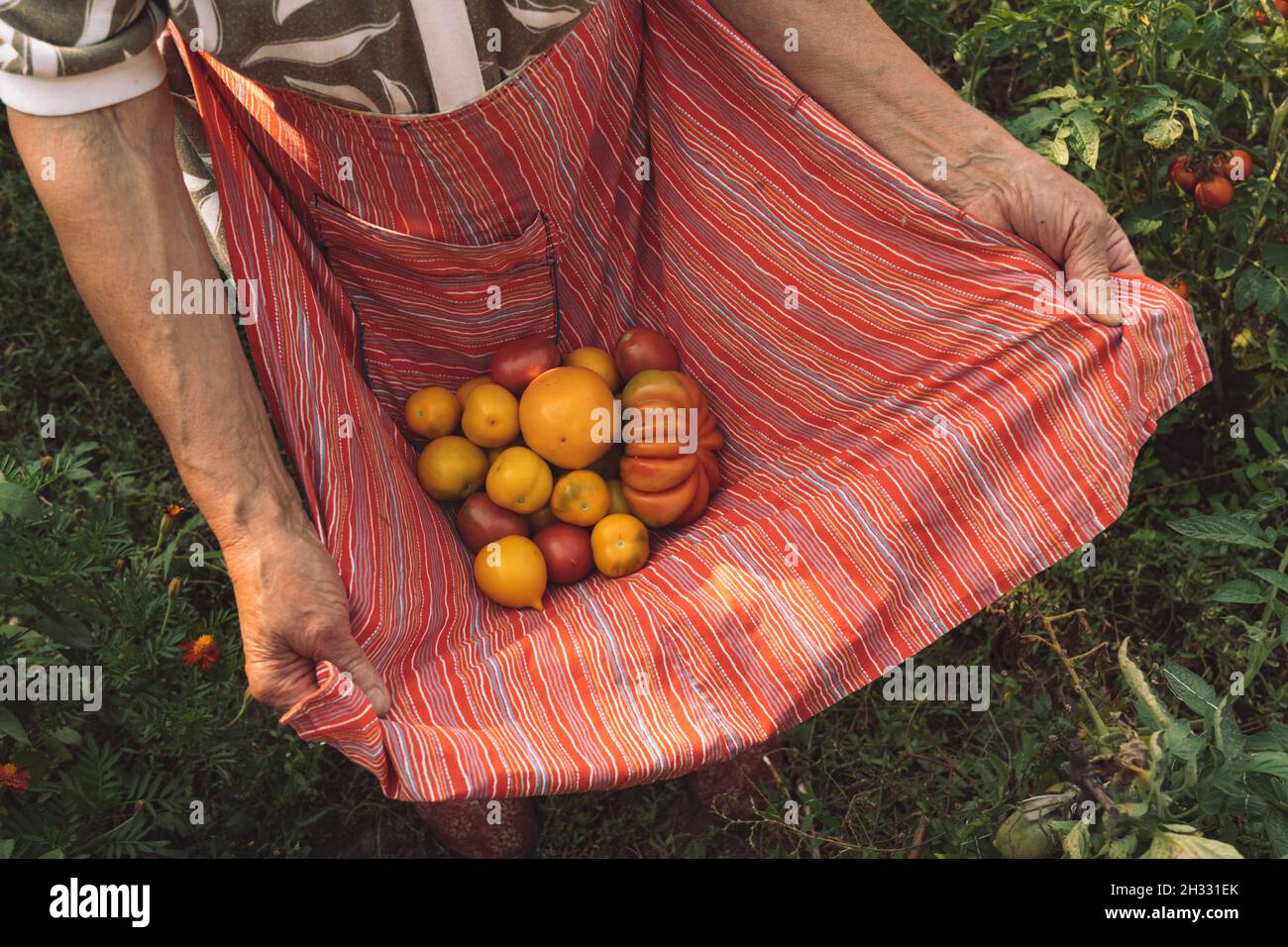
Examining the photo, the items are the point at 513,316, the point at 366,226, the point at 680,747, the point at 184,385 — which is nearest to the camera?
the point at 184,385

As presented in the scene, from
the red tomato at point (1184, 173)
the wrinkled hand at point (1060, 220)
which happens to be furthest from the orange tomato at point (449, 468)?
the red tomato at point (1184, 173)

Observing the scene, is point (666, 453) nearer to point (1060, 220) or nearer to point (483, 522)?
point (483, 522)

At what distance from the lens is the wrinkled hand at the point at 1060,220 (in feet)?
4.71

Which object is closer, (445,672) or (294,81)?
(294,81)

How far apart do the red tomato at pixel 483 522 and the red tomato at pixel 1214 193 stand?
1.27m

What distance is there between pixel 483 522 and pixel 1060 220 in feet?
2.99

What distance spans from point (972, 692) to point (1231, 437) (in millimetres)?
745

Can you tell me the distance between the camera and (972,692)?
2.16 m

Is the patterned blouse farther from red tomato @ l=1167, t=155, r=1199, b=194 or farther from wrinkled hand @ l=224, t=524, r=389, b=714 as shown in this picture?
red tomato @ l=1167, t=155, r=1199, b=194

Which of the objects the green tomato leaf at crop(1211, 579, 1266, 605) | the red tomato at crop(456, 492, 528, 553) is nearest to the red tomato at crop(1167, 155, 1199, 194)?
the green tomato leaf at crop(1211, 579, 1266, 605)
